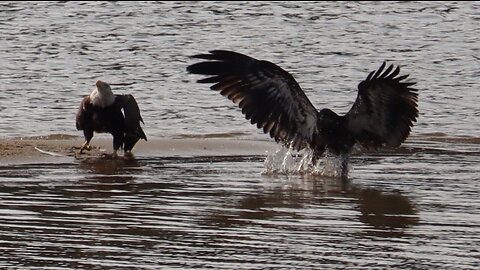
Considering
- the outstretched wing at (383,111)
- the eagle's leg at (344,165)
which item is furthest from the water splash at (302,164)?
the outstretched wing at (383,111)

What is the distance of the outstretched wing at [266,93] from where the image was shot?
8820 mm

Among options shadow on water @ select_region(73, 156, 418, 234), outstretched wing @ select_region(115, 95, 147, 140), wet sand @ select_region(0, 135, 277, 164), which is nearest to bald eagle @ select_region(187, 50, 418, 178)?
shadow on water @ select_region(73, 156, 418, 234)

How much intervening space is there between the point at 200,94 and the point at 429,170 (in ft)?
13.5

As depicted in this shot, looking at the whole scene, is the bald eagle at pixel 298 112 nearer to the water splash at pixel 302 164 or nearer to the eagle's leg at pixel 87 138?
the water splash at pixel 302 164

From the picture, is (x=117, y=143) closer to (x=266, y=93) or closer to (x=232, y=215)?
(x=266, y=93)

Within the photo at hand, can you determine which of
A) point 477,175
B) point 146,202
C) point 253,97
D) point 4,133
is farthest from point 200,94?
point 146,202

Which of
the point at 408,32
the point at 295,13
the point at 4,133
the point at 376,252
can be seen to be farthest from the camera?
the point at 295,13

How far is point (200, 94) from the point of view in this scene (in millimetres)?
12445

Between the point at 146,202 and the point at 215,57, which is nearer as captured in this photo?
the point at 146,202

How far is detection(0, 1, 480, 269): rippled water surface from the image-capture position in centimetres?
582

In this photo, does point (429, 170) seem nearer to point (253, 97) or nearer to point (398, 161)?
point (398, 161)

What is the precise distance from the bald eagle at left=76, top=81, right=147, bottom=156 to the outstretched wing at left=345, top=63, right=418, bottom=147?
1770 millimetres

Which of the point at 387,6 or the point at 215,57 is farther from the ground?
the point at 215,57

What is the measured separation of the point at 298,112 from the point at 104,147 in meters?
1.92
